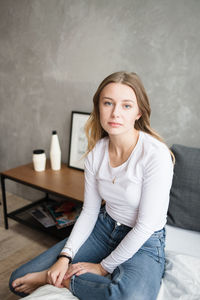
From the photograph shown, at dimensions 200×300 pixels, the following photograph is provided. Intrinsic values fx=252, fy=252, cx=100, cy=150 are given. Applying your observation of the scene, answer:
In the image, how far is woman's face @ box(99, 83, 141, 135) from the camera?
3.40ft

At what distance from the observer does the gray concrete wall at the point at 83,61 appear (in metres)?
1.48

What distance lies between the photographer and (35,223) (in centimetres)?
199

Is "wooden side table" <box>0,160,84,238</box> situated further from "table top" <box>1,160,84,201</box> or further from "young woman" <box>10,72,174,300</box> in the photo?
"young woman" <box>10,72,174,300</box>

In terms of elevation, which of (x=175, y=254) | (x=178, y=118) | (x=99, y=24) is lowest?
(x=175, y=254)

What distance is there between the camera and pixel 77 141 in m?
2.05

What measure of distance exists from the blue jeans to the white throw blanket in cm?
4

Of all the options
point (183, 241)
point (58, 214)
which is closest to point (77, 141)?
point (58, 214)

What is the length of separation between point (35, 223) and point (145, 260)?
1.19m

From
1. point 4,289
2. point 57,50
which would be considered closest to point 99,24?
point 57,50

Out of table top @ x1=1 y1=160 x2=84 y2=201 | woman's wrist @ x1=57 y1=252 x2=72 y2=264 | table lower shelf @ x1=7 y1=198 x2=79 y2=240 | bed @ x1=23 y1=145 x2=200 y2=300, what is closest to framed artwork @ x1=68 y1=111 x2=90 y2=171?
table top @ x1=1 y1=160 x2=84 y2=201

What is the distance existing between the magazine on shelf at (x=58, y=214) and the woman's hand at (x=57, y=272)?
2.77 feet

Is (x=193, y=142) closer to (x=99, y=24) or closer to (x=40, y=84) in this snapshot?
(x=99, y=24)

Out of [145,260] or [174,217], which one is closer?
[145,260]

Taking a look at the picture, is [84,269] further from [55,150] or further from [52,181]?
[55,150]
